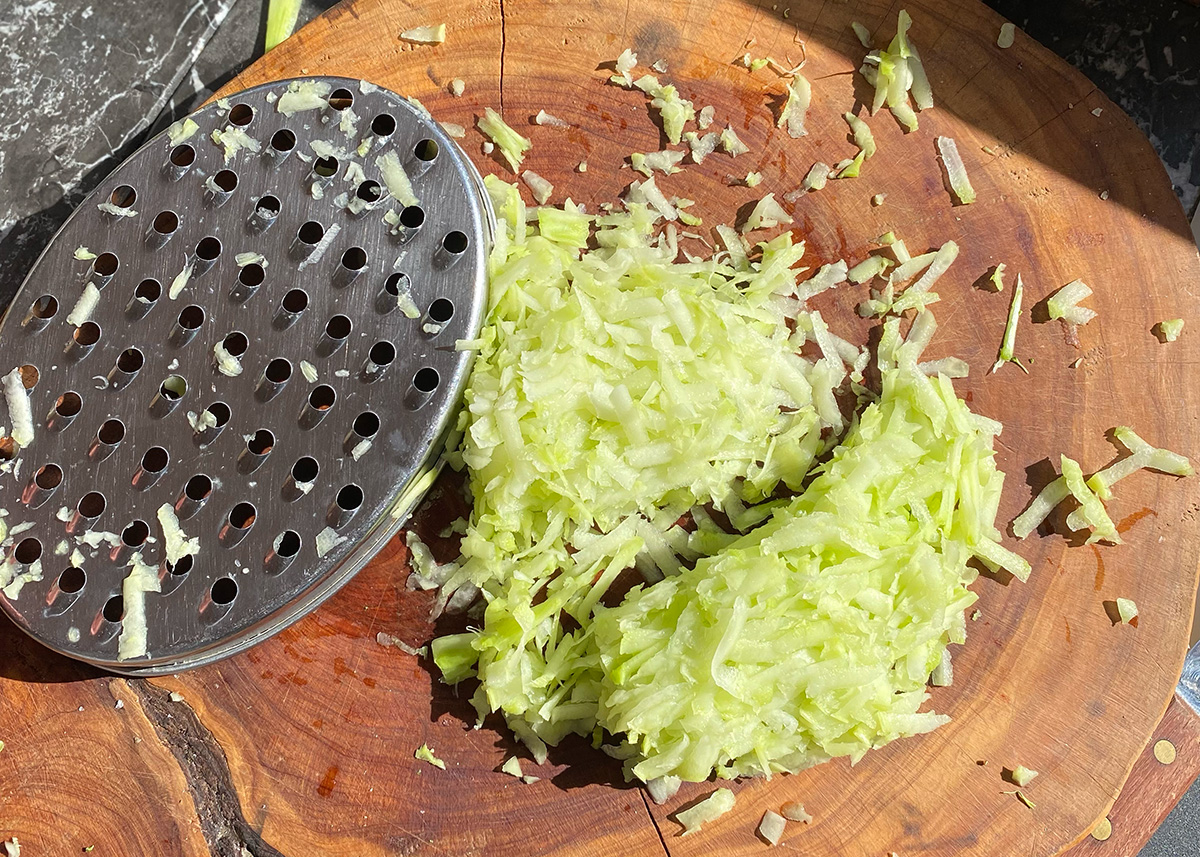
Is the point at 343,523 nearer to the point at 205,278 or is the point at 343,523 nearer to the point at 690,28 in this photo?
the point at 205,278

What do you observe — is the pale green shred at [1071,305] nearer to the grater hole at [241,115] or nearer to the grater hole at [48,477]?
the grater hole at [241,115]

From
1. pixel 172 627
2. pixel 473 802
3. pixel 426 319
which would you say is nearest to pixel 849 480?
pixel 426 319

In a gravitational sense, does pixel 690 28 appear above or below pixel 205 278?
above

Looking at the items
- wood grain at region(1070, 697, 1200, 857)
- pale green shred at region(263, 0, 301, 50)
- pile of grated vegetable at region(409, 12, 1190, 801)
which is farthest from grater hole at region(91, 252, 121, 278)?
wood grain at region(1070, 697, 1200, 857)

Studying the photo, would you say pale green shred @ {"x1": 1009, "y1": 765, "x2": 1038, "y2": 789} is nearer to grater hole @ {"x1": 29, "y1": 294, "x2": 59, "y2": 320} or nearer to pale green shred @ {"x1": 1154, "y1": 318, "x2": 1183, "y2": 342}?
pale green shred @ {"x1": 1154, "y1": 318, "x2": 1183, "y2": 342}

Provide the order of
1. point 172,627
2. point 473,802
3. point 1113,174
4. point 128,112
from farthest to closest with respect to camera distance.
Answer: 1. point 128,112
2. point 1113,174
3. point 473,802
4. point 172,627

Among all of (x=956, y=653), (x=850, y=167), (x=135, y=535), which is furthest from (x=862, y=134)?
(x=135, y=535)
